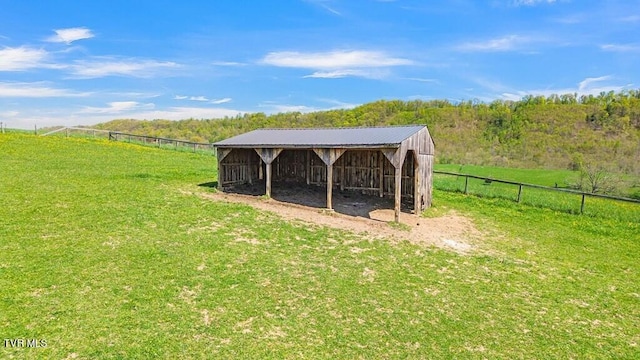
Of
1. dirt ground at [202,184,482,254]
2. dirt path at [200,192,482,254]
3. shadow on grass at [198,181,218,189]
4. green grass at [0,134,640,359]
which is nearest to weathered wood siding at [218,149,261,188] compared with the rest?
dirt ground at [202,184,482,254]

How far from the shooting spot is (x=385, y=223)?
1270 centimetres

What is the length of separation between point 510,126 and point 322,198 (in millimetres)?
54763

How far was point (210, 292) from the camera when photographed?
22.9 ft

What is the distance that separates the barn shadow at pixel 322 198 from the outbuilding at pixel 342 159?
38 centimetres

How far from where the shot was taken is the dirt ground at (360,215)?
1163cm

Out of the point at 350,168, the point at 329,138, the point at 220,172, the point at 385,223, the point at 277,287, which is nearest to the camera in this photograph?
the point at 277,287

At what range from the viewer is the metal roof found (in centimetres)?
1329

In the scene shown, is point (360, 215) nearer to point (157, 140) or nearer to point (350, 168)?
point (350, 168)

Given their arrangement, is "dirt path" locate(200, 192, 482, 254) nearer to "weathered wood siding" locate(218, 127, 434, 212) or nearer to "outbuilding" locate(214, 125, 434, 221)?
"outbuilding" locate(214, 125, 434, 221)

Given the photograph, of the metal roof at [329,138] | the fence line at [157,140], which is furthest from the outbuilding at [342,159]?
the fence line at [157,140]

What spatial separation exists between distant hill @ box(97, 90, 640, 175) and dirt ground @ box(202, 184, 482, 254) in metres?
28.1

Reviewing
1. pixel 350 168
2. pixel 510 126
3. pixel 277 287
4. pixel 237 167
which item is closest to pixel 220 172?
pixel 237 167

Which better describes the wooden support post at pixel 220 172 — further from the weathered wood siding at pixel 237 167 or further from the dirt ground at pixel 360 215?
the dirt ground at pixel 360 215

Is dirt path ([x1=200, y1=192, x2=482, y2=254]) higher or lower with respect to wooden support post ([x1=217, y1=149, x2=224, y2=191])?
lower
